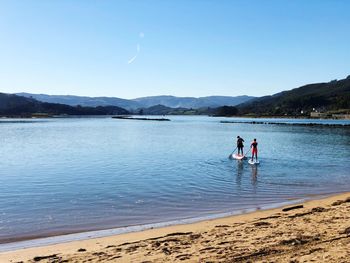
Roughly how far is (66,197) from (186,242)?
10263 millimetres

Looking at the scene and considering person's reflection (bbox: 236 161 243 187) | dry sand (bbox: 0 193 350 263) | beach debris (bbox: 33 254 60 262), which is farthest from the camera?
person's reflection (bbox: 236 161 243 187)

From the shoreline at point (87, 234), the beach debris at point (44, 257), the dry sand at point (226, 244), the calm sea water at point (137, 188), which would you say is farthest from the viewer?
the calm sea water at point (137, 188)

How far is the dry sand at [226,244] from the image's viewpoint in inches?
366

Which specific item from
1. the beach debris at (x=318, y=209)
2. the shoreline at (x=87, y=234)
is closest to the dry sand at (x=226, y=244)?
the shoreline at (x=87, y=234)

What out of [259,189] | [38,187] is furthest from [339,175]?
[38,187]

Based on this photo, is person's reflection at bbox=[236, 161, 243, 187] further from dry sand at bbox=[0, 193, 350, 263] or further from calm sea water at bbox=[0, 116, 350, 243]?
dry sand at bbox=[0, 193, 350, 263]

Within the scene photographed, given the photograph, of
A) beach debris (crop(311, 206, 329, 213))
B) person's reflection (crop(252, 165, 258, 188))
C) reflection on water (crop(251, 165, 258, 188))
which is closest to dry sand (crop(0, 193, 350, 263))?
beach debris (crop(311, 206, 329, 213))

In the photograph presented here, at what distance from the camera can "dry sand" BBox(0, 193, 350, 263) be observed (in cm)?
930

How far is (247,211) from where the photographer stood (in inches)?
654

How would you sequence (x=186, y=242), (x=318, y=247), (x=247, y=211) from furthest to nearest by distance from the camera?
(x=247, y=211) → (x=186, y=242) → (x=318, y=247)

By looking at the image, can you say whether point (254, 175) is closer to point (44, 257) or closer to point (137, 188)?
point (137, 188)

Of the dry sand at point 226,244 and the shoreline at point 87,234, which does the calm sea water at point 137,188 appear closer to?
the shoreline at point 87,234

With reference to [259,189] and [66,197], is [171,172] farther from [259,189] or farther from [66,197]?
[66,197]

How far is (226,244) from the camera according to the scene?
1055cm
